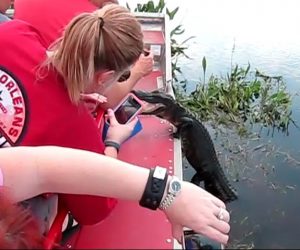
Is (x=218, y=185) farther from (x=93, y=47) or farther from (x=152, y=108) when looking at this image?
(x=93, y=47)

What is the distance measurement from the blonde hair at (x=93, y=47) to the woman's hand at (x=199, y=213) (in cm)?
55

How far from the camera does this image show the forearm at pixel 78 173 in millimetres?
889

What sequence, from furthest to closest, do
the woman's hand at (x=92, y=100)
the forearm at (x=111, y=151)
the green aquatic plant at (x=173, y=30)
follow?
1. the green aquatic plant at (x=173, y=30)
2. the forearm at (x=111, y=151)
3. the woman's hand at (x=92, y=100)

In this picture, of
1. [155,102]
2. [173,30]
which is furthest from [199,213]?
[173,30]

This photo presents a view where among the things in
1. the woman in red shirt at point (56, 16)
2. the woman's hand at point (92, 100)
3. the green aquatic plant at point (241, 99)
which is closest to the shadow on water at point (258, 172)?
the green aquatic plant at point (241, 99)

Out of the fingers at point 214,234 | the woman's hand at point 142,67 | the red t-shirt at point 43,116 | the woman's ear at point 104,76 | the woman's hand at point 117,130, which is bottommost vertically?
the woman's hand at point 117,130

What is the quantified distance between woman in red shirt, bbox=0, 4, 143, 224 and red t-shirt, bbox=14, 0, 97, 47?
14.3 inches

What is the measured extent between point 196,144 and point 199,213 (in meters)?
1.16

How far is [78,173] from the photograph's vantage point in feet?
2.93

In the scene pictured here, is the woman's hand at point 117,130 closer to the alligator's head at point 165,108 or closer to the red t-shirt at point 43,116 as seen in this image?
the alligator's head at point 165,108

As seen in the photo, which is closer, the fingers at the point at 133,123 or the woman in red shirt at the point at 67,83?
the woman in red shirt at the point at 67,83

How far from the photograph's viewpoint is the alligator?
201 cm

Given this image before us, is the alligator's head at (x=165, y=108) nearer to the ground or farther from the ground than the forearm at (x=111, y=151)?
nearer to the ground

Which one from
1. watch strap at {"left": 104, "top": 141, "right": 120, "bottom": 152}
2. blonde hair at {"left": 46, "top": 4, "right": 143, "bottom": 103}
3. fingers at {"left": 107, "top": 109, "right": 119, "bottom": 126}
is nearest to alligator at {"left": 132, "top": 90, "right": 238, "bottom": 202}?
fingers at {"left": 107, "top": 109, "right": 119, "bottom": 126}
